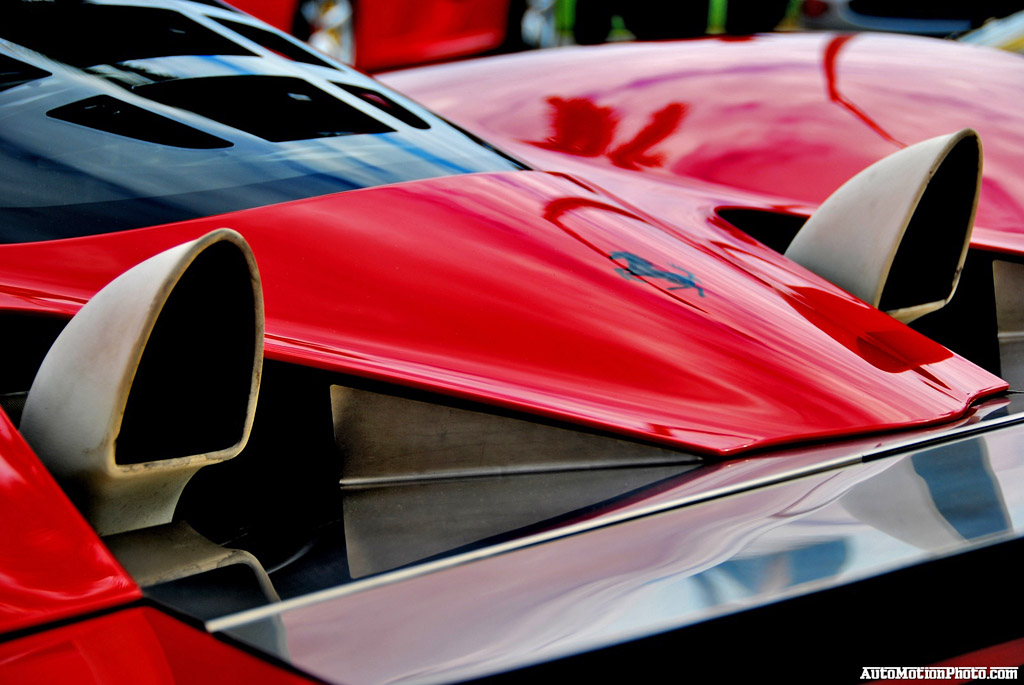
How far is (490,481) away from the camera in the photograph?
893 millimetres

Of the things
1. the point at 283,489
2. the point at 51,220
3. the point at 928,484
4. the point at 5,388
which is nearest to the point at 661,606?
the point at 928,484

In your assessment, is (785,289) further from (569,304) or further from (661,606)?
(661,606)

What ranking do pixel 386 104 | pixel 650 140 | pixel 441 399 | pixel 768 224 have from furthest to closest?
pixel 650 140 → pixel 768 224 → pixel 386 104 → pixel 441 399

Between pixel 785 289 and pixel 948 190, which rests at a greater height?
pixel 948 190

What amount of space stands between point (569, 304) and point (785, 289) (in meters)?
0.32

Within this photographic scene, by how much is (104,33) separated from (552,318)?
2.38 ft

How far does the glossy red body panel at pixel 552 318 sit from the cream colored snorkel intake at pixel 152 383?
130 mm

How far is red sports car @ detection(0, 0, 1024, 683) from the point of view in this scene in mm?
623

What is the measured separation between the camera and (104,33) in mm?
1300

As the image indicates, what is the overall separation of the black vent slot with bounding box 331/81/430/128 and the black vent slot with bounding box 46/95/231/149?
0.95 ft

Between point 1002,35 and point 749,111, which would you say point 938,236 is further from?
point 1002,35

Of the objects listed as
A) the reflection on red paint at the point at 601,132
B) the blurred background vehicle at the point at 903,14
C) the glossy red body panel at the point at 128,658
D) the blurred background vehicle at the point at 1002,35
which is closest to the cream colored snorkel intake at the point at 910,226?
the reflection on red paint at the point at 601,132

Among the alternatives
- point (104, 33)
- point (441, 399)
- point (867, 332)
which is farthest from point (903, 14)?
point (441, 399)

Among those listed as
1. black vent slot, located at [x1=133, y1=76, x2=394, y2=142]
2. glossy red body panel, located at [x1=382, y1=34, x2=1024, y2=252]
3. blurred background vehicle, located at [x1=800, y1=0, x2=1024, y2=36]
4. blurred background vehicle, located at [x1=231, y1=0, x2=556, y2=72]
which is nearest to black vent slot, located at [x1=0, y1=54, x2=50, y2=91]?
black vent slot, located at [x1=133, y1=76, x2=394, y2=142]
